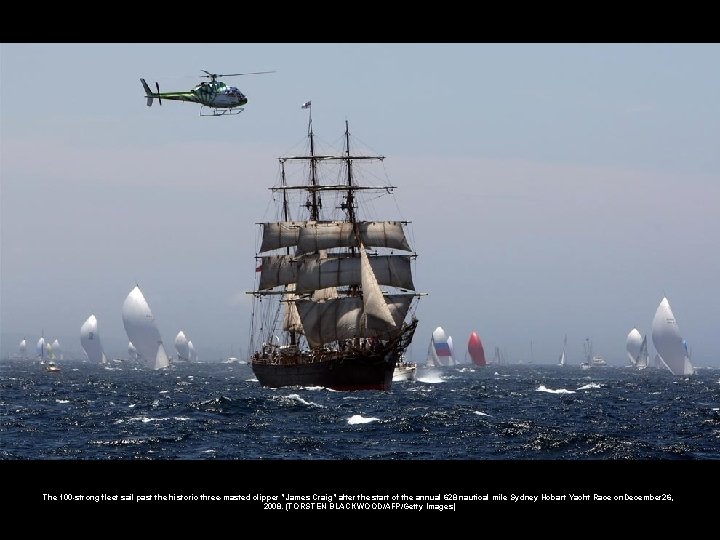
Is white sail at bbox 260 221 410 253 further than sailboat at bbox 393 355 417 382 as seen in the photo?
No

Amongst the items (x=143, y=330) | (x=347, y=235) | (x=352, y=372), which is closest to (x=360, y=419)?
(x=352, y=372)

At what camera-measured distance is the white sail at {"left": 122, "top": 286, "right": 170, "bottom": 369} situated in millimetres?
173500

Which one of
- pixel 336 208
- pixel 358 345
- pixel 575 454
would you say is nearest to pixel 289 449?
pixel 575 454

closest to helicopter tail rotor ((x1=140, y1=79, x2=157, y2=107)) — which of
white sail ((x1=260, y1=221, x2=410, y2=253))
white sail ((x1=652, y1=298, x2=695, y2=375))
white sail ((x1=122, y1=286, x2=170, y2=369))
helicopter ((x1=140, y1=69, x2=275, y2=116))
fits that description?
helicopter ((x1=140, y1=69, x2=275, y2=116))

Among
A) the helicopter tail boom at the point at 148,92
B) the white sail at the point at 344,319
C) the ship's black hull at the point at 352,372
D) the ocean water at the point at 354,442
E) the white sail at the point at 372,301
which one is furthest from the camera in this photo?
the white sail at the point at 344,319

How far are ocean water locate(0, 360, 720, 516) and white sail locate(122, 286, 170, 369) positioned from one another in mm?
88032

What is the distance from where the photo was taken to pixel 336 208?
347 feet

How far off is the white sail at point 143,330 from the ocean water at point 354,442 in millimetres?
88032

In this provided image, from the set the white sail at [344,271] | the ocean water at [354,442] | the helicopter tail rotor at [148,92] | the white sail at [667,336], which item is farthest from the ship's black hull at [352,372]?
the white sail at [667,336]

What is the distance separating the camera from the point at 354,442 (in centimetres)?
4562

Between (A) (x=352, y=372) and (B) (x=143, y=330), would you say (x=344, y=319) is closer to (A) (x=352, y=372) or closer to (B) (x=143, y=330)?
(A) (x=352, y=372)

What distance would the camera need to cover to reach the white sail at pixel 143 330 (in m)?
174

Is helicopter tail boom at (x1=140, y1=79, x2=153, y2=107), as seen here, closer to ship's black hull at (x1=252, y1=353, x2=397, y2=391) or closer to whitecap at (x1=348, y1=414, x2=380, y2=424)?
whitecap at (x1=348, y1=414, x2=380, y2=424)

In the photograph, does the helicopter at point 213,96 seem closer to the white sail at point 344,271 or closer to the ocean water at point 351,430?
the ocean water at point 351,430
